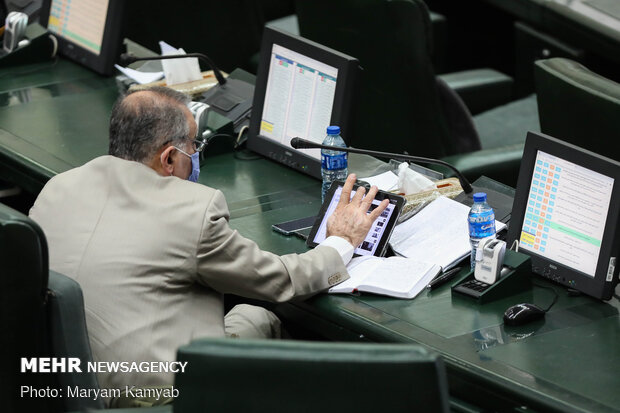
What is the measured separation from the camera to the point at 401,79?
13.5ft

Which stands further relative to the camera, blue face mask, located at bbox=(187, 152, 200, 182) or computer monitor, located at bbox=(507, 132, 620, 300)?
blue face mask, located at bbox=(187, 152, 200, 182)

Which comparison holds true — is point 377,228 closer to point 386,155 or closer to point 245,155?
point 386,155

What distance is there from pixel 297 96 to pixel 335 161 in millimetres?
329

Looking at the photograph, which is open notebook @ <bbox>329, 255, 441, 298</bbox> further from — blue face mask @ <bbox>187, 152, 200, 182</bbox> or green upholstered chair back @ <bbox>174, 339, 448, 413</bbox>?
green upholstered chair back @ <bbox>174, 339, 448, 413</bbox>

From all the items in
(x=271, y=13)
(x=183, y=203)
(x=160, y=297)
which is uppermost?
(x=183, y=203)

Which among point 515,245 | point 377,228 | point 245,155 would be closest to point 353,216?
point 377,228

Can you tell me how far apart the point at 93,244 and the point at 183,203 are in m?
0.23

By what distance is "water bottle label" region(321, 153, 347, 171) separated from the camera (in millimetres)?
3352

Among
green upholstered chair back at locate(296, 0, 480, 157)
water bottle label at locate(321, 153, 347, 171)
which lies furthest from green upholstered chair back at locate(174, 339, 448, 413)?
green upholstered chair back at locate(296, 0, 480, 157)

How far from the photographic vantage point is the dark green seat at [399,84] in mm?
3998

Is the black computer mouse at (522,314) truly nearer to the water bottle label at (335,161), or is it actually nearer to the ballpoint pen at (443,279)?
the ballpoint pen at (443,279)

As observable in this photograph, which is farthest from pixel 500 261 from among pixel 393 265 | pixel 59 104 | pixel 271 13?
pixel 271 13

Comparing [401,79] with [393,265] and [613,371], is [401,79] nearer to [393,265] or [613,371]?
[393,265]

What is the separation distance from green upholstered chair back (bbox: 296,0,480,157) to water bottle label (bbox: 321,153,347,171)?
2.04ft
